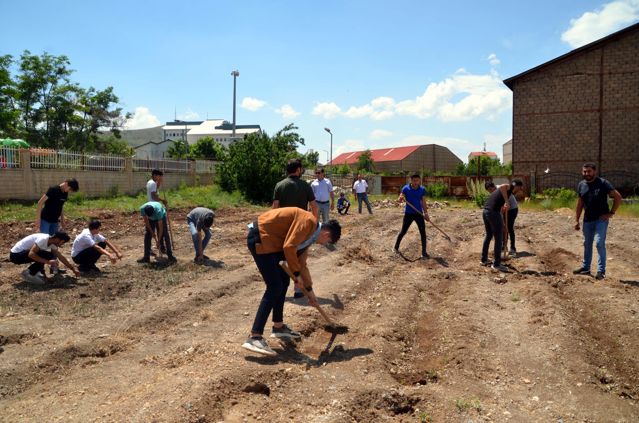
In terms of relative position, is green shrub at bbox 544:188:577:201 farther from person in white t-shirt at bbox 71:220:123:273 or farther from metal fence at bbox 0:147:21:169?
metal fence at bbox 0:147:21:169

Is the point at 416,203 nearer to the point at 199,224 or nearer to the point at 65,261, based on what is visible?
the point at 199,224

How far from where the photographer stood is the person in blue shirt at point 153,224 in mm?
8445

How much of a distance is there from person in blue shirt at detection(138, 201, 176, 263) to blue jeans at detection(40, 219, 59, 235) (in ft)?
4.21

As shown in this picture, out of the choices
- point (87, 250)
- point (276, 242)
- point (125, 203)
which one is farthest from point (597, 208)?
point (125, 203)

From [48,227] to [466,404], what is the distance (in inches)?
266

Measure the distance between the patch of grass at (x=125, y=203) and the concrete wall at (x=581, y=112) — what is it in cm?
1459

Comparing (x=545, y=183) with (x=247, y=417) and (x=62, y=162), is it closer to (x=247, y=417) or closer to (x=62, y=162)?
(x=62, y=162)

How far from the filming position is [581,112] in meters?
24.6

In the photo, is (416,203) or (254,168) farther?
(254,168)

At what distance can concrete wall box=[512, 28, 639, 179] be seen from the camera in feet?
78.1

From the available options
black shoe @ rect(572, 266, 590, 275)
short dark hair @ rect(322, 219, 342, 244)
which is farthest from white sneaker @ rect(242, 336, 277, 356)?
black shoe @ rect(572, 266, 590, 275)

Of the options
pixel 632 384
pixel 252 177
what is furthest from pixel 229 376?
pixel 252 177

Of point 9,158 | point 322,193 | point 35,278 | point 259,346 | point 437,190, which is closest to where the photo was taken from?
point 259,346

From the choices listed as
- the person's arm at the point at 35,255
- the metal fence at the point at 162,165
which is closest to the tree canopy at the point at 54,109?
the metal fence at the point at 162,165
